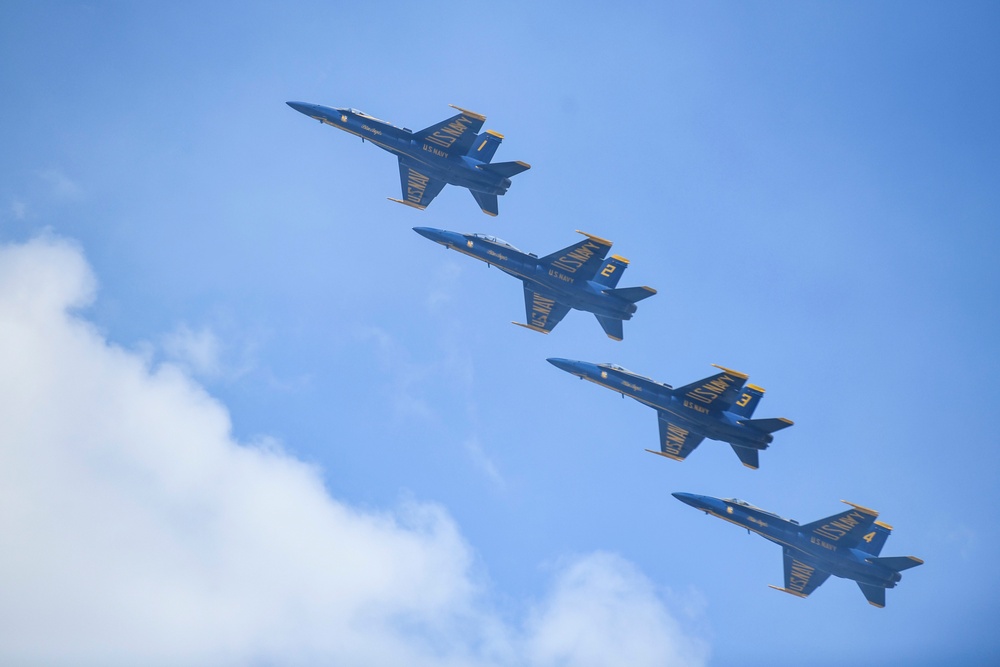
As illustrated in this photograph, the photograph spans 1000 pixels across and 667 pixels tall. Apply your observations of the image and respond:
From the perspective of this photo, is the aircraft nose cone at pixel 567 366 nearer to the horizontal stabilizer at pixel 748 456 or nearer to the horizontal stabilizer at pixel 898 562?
the horizontal stabilizer at pixel 748 456

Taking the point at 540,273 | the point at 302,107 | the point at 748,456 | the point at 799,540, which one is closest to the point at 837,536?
the point at 799,540

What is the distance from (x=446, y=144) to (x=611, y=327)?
20397mm

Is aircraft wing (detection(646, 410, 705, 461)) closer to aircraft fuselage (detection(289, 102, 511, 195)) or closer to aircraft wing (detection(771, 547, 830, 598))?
aircraft wing (detection(771, 547, 830, 598))

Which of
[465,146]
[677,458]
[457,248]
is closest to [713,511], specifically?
[677,458]

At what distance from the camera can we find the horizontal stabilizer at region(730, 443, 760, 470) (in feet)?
301

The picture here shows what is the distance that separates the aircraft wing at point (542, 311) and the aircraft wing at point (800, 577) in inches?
1080

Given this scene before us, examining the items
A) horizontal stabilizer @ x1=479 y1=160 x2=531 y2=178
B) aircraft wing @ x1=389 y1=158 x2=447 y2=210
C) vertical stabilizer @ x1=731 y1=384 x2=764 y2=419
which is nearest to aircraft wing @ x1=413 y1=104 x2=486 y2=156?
horizontal stabilizer @ x1=479 y1=160 x2=531 y2=178

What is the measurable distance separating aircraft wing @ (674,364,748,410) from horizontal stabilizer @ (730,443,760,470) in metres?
3.65

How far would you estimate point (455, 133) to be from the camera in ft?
303

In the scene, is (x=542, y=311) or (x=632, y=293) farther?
(x=542, y=311)

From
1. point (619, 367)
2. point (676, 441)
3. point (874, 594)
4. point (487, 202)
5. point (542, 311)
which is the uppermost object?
point (487, 202)

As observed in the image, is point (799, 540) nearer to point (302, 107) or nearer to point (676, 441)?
point (676, 441)

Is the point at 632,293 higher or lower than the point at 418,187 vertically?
lower

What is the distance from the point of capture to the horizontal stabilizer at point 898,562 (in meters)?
89.8
